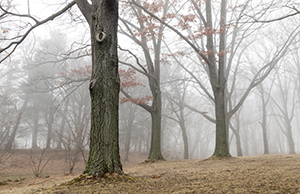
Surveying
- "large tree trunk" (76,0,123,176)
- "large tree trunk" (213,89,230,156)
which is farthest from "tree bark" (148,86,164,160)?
"large tree trunk" (76,0,123,176)

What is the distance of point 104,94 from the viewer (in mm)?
3625

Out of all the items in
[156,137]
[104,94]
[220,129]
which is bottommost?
[156,137]

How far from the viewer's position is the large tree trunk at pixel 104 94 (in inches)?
135

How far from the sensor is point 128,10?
31.5ft

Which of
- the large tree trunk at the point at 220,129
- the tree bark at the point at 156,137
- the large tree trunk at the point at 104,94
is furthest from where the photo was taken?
the tree bark at the point at 156,137

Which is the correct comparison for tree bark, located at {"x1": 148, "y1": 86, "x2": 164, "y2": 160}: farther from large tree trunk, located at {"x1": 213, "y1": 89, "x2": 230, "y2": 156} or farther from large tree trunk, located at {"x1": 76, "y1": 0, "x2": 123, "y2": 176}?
large tree trunk, located at {"x1": 76, "y1": 0, "x2": 123, "y2": 176}

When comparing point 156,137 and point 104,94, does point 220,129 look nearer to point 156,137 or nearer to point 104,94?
point 156,137

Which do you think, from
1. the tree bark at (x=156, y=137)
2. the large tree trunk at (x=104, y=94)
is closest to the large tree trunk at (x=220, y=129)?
the tree bark at (x=156, y=137)

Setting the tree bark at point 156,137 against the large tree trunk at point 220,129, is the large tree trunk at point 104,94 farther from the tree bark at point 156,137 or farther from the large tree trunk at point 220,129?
the tree bark at point 156,137

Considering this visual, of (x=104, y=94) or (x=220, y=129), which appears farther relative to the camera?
(x=220, y=129)

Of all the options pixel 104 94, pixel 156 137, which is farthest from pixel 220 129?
pixel 104 94

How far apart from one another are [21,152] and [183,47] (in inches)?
590

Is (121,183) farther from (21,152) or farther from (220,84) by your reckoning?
(21,152)

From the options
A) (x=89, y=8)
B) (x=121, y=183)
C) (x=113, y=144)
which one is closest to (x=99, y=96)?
(x=113, y=144)
